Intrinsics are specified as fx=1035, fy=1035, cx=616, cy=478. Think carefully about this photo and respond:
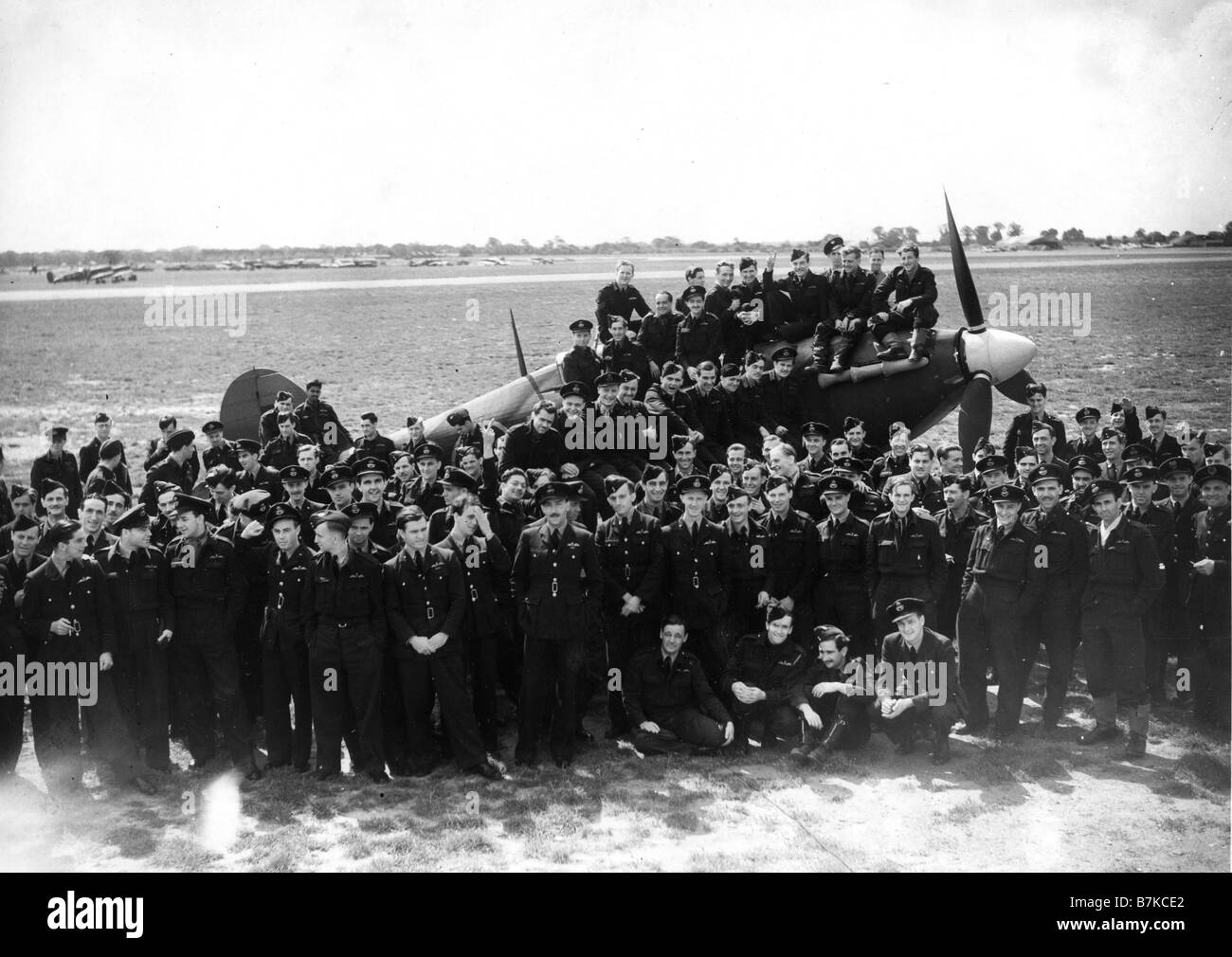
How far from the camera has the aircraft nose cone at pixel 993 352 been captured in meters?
11.1

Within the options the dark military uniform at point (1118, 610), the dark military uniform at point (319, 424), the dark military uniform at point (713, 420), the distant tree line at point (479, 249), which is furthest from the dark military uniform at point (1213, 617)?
the distant tree line at point (479, 249)

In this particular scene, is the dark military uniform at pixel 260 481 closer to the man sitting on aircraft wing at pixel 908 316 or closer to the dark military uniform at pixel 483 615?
the dark military uniform at pixel 483 615

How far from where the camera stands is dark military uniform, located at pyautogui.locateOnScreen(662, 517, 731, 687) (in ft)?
25.8

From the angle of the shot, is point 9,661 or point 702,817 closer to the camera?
point 702,817

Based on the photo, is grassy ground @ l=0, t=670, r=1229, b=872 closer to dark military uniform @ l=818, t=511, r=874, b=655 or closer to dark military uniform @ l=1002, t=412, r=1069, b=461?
dark military uniform @ l=818, t=511, r=874, b=655

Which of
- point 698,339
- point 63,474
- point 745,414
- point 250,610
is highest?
point 698,339

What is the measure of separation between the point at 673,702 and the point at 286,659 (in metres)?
2.80

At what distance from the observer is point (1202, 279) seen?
157ft

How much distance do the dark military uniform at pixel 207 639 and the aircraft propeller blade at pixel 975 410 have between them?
24.8 ft

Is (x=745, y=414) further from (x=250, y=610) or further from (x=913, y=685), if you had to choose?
(x=250, y=610)

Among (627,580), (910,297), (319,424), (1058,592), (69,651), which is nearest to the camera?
(69,651)

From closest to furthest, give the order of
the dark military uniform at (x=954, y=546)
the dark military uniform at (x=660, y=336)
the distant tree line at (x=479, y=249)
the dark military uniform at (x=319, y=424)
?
the dark military uniform at (x=954, y=546)
the dark military uniform at (x=660, y=336)
the dark military uniform at (x=319, y=424)
the distant tree line at (x=479, y=249)

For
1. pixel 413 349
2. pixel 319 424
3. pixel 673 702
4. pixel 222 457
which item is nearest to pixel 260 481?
pixel 222 457

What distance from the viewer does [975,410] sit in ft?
37.4
